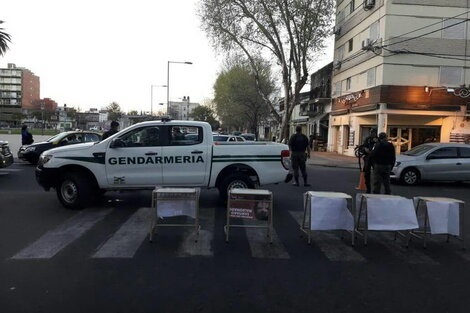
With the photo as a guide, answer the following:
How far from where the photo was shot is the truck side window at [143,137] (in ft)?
29.8

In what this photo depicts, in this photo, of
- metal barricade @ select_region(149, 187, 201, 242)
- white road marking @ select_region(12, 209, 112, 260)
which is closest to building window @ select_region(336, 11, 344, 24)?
white road marking @ select_region(12, 209, 112, 260)

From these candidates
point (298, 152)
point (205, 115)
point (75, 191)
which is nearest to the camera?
point (75, 191)

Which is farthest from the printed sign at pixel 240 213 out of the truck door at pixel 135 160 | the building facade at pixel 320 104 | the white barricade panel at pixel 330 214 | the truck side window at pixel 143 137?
the building facade at pixel 320 104

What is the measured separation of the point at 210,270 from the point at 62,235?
113 inches

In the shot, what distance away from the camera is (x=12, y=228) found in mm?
7211

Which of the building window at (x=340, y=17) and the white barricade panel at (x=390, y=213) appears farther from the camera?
the building window at (x=340, y=17)

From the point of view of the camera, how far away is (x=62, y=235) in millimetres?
6781

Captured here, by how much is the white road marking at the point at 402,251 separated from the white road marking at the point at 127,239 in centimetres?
387

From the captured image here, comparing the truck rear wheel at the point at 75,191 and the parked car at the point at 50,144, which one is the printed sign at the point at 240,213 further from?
the parked car at the point at 50,144

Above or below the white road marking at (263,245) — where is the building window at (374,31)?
above

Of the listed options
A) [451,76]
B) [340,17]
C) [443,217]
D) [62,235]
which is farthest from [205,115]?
[443,217]

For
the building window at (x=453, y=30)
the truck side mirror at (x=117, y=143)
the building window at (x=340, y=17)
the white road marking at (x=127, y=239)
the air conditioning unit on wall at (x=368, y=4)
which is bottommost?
the white road marking at (x=127, y=239)

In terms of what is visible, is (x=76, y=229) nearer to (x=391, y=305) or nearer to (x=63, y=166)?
(x=63, y=166)

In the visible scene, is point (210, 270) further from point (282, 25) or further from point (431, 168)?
point (282, 25)
